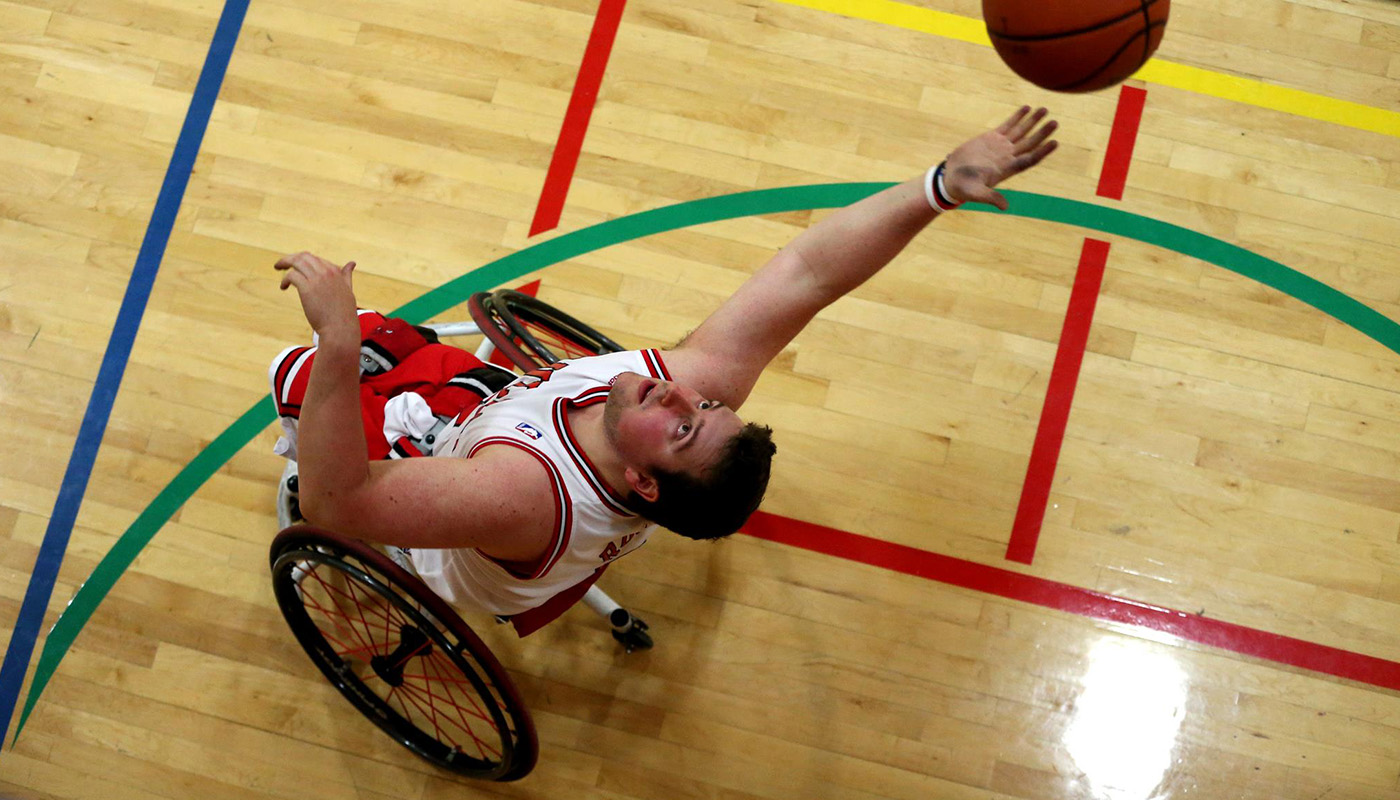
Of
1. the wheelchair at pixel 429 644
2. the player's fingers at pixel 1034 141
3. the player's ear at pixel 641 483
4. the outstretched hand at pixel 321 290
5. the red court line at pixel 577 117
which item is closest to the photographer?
the outstretched hand at pixel 321 290

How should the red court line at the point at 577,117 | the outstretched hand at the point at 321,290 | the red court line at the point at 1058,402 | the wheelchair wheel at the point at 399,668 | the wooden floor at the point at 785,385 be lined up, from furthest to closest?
the red court line at the point at 577,117 → the red court line at the point at 1058,402 → the wooden floor at the point at 785,385 → the wheelchair wheel at the point at 399,668 → the outstretched hand at the point at 321,290

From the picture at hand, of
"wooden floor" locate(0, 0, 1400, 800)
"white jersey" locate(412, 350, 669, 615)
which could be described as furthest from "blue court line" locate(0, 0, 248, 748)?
"white jersey" locate(412, 350, 669, 615)

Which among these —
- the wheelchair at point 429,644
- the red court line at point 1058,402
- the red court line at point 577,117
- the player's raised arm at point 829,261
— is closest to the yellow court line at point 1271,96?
the red court line at point 1058,402

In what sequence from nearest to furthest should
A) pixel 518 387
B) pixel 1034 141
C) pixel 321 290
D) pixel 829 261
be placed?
pixel 321 290 → pixel 1034 141 → pixel 829 261 → pixel 518 387

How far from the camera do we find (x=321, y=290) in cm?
211

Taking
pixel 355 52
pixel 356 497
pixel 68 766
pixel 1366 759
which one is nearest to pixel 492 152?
pixel 355 52

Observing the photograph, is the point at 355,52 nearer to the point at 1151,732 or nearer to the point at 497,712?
the point at 497,712

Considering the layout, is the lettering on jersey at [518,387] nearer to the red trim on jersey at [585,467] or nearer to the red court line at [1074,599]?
the red trim on jersey at [585,467]

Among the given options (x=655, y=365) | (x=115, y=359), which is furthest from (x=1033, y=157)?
(x=115, y=359)

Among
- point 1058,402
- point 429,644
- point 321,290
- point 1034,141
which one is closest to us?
point 321,290

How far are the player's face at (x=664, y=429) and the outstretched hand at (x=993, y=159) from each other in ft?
2.54

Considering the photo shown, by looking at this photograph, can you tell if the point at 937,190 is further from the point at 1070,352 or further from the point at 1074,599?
the point at 1074,599

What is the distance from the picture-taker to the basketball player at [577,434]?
85.1 inches

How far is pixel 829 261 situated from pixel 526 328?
47.3 inches
